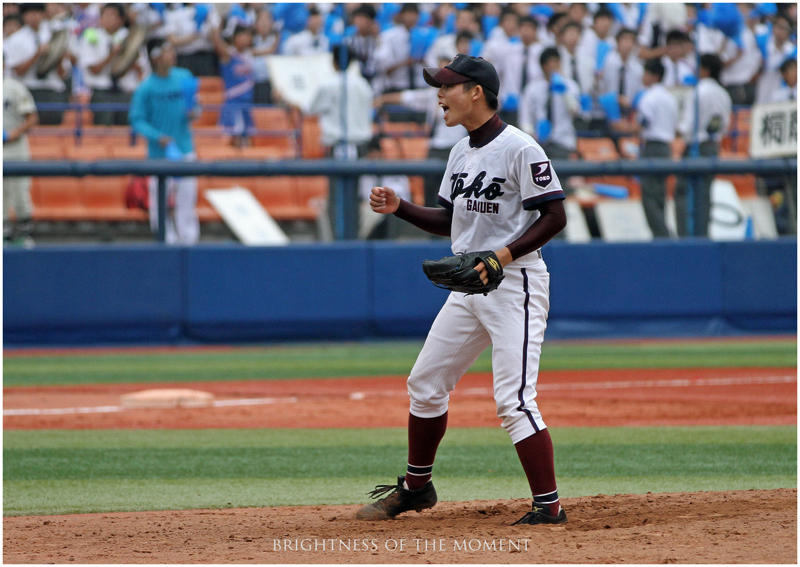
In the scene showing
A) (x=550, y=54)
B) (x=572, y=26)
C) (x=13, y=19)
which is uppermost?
(x=13, y=19)

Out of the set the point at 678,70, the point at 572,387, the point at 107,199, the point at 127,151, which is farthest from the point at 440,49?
the point at 572,387

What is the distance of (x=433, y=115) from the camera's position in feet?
41.9

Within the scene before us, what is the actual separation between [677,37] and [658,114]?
3.74ft

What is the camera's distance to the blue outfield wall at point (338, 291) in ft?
38.0

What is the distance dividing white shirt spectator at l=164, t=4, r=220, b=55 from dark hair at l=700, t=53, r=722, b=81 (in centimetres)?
617

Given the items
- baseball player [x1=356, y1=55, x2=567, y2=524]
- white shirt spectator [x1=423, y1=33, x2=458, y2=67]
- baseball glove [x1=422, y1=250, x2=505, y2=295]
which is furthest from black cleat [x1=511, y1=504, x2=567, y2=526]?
white shirt spectator [x1=423, y1=33, x2=458, y2=67]

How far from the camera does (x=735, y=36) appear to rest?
44.5 feet

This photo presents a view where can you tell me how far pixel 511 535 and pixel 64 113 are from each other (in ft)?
35.5

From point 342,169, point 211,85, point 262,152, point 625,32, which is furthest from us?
point 211,85

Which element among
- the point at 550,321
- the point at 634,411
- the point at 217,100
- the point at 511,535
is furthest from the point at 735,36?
the point at 511,535

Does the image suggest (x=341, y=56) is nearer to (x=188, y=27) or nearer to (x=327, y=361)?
(x=188, y=27)

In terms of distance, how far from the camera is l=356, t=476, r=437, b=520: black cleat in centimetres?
422

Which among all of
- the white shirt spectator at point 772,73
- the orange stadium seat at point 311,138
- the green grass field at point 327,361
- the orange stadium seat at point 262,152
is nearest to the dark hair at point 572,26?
the white shirt spectator at point 772,73

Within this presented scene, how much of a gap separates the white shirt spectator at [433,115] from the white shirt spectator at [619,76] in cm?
210
